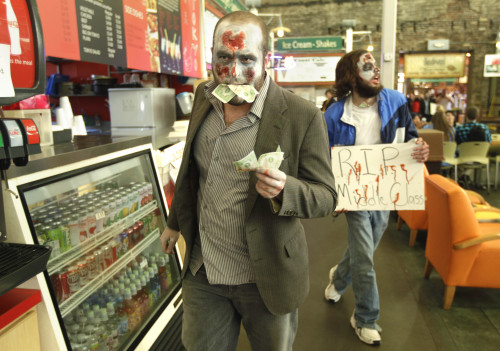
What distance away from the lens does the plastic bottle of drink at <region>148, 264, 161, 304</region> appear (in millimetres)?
2654

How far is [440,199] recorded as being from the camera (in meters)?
3.31

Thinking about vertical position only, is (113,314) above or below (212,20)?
below

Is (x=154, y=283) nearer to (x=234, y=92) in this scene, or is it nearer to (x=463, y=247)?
(x=234, y=92)

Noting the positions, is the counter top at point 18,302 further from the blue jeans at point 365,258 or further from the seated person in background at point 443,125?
the seated person in background at point 443,125

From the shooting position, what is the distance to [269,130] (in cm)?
144

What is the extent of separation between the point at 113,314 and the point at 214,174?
130cm

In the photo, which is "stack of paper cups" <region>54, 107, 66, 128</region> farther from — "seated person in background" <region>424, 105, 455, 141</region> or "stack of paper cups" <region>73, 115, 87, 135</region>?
"seated person in background" <region>424, 105, 455, 141</region>

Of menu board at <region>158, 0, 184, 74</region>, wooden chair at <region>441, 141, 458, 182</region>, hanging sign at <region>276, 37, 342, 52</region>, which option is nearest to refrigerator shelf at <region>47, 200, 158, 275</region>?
menu board at <region>158, 0, 184, 74</region>

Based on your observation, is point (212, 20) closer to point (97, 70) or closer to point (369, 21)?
point (97, 70)

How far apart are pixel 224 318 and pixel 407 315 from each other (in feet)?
7.03

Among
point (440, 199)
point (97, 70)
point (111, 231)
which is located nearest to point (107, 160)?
point (111, 231)

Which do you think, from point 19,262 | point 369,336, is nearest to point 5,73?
point 19,262

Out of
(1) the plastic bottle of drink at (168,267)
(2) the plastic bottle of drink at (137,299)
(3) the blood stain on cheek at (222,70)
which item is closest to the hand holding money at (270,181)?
(3) the blood stain on cheek at (222,70)

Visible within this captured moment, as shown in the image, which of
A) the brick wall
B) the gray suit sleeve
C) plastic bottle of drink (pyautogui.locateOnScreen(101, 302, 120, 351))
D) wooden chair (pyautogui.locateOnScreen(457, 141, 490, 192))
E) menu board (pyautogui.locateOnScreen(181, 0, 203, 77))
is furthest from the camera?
the brick wall
